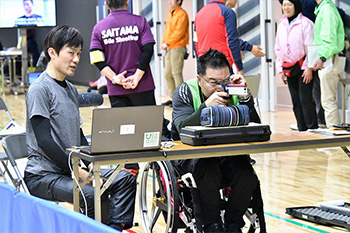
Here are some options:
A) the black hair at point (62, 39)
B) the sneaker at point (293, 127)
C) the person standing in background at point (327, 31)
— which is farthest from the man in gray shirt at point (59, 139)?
the sneaker at point (293, 127)

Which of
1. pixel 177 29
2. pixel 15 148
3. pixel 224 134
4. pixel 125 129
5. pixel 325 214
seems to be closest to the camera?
pixel 125 129

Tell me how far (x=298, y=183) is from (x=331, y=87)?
8.58 ft

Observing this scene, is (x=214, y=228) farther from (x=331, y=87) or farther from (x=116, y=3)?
(x=331, y=87)

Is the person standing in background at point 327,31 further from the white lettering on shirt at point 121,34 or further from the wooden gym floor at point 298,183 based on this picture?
the white lettering on shirt at point 121,34

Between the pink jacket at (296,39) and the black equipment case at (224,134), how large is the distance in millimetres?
3586

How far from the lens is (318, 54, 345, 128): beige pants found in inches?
289

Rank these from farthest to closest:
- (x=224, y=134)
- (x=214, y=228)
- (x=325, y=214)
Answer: (x=325, y=214) → (x=214, y=228) → (x=224, y=134)

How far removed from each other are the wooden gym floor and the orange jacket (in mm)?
4134

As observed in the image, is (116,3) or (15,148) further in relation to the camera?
(116,3)

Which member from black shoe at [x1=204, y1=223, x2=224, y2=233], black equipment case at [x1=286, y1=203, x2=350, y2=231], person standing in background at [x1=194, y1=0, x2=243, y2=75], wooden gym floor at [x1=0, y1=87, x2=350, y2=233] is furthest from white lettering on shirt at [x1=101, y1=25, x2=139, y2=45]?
black shoe at [x1=204, y1=223, x2=224, y2=233]

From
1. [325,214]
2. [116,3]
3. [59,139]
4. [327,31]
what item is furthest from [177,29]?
[59,139]

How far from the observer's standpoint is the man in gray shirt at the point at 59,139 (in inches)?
125

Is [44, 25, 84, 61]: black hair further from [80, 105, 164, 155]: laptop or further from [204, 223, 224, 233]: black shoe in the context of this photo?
[204, 223, 224, 233]: black shoe

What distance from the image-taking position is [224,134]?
10.1 ft
